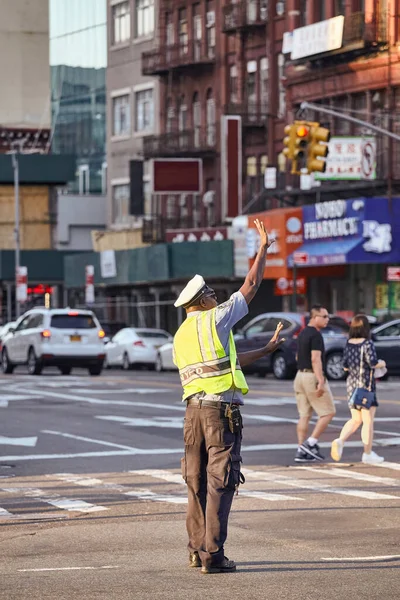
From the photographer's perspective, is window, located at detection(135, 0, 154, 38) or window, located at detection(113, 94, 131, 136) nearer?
window, located at detection(135, 0, 154, 38)

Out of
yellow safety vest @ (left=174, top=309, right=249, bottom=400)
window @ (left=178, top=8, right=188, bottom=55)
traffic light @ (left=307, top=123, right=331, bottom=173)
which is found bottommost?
yellow safety vest @ (left=174, top=309, right=249, bottom=400)

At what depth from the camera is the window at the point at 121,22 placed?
231 ft

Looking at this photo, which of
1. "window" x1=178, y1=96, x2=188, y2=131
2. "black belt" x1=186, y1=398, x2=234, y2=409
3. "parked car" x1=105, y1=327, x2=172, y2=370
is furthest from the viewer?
"window" x1=178, y1=96, x2=188, y2=131

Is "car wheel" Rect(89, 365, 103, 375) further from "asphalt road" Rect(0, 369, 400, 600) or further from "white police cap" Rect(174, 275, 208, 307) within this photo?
"white police cap" Rect(174, 275, 208, 307)

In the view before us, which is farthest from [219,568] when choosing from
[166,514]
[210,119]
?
[210,119]

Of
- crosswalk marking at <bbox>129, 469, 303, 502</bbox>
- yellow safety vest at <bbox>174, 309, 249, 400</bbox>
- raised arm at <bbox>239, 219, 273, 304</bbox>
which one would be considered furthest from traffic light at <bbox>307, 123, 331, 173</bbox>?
yellow safety vest at <bbox>174, 309, 249, 400</bbox>

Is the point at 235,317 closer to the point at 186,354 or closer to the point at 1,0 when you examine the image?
the point at 186,354

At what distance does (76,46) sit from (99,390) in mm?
46858

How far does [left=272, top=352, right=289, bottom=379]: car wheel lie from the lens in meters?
41.2

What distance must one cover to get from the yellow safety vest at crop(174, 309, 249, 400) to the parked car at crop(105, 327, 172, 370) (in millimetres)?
41072

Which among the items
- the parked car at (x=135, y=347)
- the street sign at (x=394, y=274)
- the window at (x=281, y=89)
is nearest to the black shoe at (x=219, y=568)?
the street sign at (x=394, y=274)

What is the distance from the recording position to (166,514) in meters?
13.6

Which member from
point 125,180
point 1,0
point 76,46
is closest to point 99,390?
point 125,180

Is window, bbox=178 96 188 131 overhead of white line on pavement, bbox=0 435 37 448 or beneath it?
overhead
